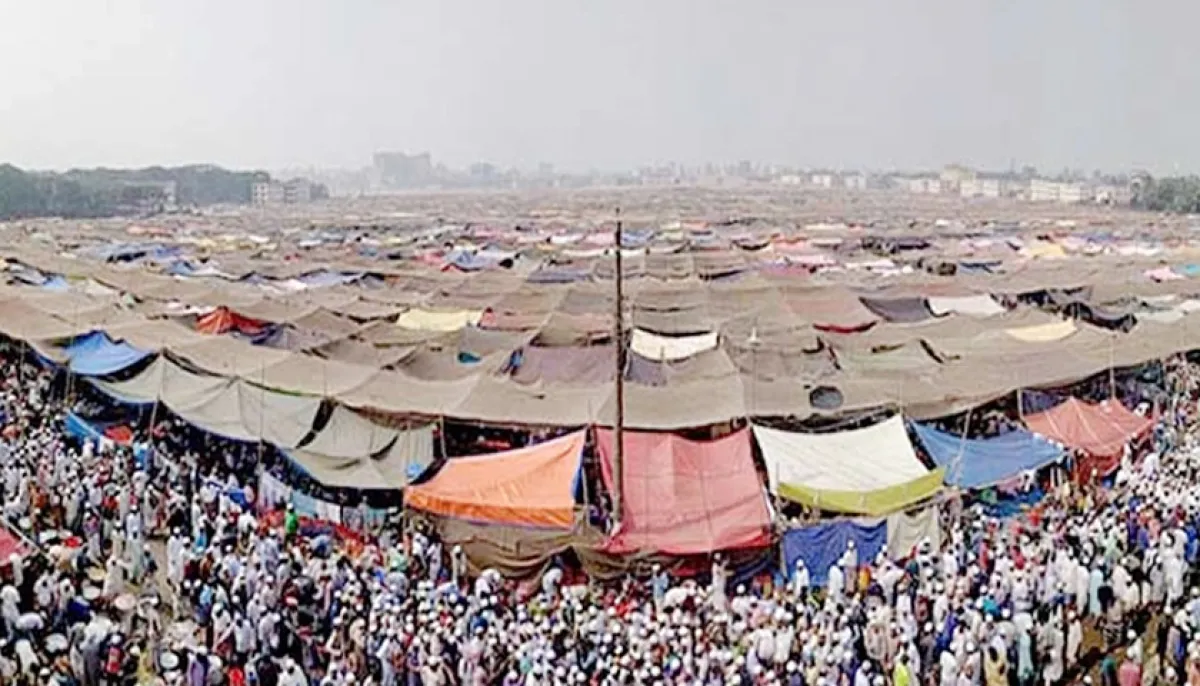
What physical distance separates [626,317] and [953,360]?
7.36 meters

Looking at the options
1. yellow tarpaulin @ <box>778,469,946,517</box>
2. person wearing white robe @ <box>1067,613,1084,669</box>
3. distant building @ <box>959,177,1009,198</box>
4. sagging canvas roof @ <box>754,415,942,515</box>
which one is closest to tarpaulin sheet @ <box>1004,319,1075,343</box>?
sagging canvas roof @ <box>754,415,942,515</box>

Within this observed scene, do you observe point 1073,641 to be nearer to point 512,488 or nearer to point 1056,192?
point 512,488

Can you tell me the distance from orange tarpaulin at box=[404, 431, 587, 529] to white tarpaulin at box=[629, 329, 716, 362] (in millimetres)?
5927

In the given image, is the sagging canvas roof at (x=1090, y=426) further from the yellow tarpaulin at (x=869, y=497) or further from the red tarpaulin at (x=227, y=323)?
the red tarpaulin at (x=227, y=323)

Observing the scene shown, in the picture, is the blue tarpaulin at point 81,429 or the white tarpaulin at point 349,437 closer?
the white tarpaulin at point 349,437

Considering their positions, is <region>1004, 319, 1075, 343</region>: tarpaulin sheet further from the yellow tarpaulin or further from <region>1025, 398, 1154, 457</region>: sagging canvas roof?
the yellow tarpaulin

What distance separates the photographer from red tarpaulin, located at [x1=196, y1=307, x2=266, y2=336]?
23266 mm

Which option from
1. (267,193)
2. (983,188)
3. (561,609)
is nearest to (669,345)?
(561,609)

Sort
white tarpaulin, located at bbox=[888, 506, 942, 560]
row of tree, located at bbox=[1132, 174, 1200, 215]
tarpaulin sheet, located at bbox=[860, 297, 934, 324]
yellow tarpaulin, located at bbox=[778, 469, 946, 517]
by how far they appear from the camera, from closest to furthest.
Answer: white tarpaulin, located at bbox=[888, 506, 942, 560], yellow tarpaulin, located at bbox=[778, 469, 946, 517], tarpaulin sheet, located at bbox=[860, 297, 934, 324], row of tree, located at bbox=[1132, 174, 1200, 215]

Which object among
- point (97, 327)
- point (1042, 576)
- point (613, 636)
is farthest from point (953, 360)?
point (97, 327)

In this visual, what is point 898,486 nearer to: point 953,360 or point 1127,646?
point 1127,646

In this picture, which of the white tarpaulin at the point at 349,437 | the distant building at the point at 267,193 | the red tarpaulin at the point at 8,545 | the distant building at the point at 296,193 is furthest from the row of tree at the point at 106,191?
the red tarpaulin at the point at 8,545

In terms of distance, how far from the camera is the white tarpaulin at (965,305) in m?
26.3

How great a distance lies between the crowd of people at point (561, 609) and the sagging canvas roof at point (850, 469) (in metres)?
0.62
